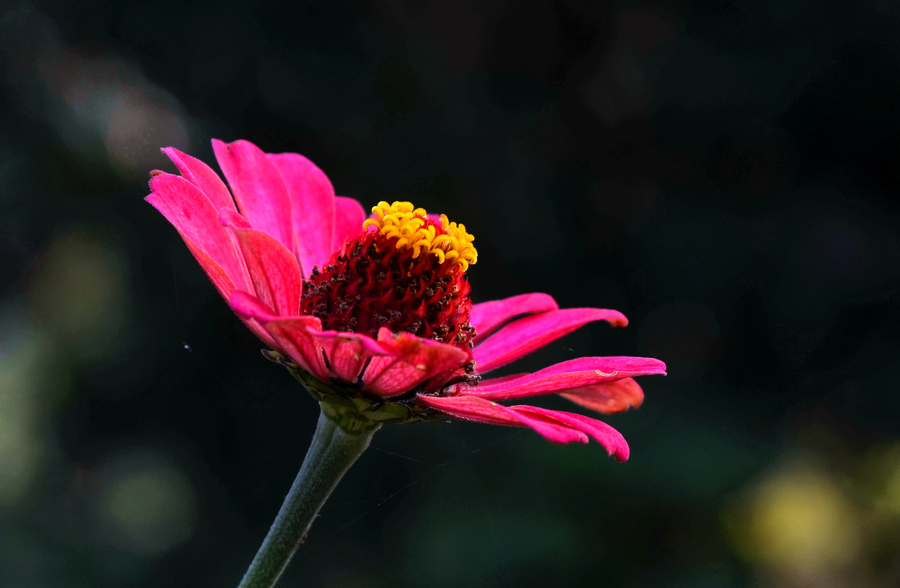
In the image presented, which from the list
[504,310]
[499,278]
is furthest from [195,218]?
[499,278]

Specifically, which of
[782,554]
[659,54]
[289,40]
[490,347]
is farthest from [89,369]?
[659,54]

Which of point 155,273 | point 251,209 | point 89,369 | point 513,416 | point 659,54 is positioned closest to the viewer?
point 513,416

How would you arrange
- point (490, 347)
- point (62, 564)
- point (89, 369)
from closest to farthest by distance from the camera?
point (490, 347) < point (62, 564) < point (89, 369)

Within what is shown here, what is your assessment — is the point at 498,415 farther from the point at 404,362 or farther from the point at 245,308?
the point at 245,308

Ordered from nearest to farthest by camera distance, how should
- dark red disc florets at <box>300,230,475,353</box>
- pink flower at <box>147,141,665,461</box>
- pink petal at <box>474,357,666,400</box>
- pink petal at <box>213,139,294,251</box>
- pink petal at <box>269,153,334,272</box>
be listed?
pink flower at <box>147,141,665,461</box> → pink petal at <box>474,357,666,400</box> → dark red disc florets at <box>300,230,475,353</box> → pink petal at <box>213,139,294,251</box> → pink petal at <box>269,153,334,272</box>

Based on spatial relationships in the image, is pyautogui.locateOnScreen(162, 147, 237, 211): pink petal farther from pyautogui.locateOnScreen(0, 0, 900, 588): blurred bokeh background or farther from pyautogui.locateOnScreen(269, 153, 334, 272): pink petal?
pyautogui.locateOnScreen(0, 0, 900, 588): blurred bokeh background

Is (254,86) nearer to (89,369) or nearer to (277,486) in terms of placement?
(89,369)

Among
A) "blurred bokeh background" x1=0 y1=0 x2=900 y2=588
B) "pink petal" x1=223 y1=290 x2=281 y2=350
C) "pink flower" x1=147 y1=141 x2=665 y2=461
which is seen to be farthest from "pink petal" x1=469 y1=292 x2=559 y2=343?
"blurred bokeh background" x1=0 y1=0 x2=900 y2=588
